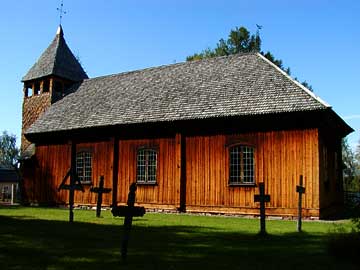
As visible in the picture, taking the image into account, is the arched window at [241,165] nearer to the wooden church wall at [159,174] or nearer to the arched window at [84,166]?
the wooden church wall at [159,174]

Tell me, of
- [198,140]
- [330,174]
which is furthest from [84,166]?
[330,174]

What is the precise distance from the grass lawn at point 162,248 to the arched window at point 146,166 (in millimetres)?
9150

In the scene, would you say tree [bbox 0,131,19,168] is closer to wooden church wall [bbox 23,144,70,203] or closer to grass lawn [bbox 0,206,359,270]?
wooden church wall [bbox 23,144,70,203]

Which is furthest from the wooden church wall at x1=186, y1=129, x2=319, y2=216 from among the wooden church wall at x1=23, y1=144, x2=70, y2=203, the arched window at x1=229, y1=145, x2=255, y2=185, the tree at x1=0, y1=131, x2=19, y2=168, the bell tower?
the tree at x1=0, y1=131, x2=19, y2=168

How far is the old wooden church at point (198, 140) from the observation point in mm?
19391

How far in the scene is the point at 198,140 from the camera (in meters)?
21.7

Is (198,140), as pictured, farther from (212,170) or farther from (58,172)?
(58,172)

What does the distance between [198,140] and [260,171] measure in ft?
11.3

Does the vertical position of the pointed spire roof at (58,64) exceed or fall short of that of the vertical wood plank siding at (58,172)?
it exceeds it

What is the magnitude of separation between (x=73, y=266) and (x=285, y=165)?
13.4 meters

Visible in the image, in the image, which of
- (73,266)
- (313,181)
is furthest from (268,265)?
(313,181)

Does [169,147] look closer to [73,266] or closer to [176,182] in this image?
[176,182]

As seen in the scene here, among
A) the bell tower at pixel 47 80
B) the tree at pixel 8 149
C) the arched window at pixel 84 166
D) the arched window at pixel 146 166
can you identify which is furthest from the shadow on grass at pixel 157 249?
the tree at pixel 8 149

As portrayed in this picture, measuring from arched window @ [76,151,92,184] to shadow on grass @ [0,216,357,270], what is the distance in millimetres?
11933
